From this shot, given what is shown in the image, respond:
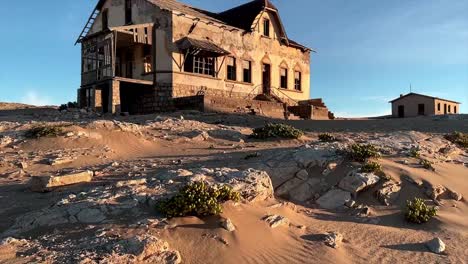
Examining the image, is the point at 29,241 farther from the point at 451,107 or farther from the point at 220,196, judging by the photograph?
the point at 451,107

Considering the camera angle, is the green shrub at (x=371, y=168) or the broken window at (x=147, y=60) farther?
the broken window at (x=147, y=60)

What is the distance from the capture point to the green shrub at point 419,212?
31.0ft

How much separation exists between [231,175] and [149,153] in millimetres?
6164

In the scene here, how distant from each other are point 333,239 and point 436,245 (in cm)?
181

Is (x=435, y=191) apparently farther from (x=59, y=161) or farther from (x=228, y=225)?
(x=59, y=161)

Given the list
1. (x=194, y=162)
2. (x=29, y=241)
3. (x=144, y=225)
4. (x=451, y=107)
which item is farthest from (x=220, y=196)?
(x=451, y=107)

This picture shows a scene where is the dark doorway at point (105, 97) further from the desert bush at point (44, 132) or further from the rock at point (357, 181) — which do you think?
the rock at point (357, 181)

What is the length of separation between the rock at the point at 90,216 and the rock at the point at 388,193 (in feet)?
19.0

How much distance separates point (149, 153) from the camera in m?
14.9

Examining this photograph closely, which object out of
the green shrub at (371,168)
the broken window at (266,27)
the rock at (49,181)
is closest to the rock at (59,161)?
the rock at (49,181)

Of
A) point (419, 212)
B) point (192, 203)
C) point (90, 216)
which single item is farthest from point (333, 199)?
point (90, 216)

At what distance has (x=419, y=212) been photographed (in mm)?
9500

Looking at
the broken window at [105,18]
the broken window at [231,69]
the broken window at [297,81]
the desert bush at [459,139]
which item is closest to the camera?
the desert bush at [459,139]

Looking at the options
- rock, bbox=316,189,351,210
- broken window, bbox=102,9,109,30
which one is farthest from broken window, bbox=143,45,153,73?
rock, bbox=316,189,351,210
